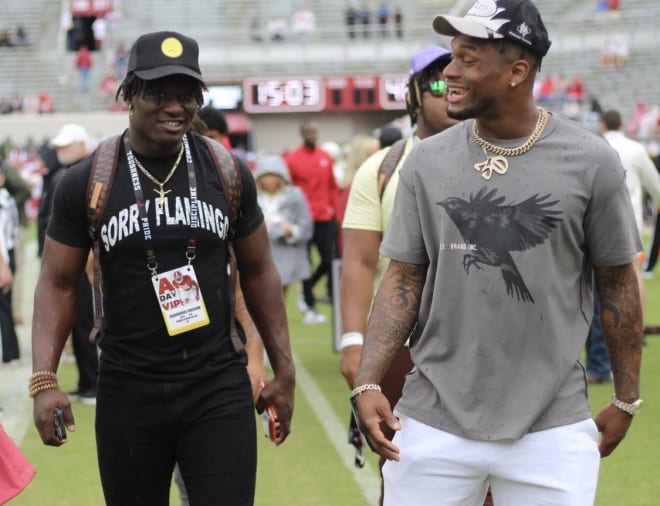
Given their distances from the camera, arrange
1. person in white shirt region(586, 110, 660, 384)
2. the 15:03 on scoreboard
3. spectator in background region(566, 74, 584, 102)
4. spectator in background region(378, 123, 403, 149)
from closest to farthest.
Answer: person in white shirt region(586, 110, 660, 384) → spectator in background region(378, 123, 403, 149) → spectator in background region(566, 74, 584, 102) → the 15:03 on scoreboard

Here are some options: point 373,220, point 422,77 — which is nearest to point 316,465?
point 373,220

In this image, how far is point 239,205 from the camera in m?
4.41

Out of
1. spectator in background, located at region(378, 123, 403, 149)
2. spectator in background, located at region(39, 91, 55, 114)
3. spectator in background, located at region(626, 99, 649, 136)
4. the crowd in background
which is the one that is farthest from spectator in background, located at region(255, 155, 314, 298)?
the crowd in background

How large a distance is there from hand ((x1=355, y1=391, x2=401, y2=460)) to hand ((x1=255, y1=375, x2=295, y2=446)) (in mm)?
834

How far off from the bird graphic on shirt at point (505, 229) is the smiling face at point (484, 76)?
0.24m

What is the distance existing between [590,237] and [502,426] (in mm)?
559

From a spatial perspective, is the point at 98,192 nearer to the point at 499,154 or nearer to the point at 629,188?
the point at 499,154

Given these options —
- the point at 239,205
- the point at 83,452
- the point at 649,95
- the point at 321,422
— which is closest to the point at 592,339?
the point at 321,422

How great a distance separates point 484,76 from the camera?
3.63m

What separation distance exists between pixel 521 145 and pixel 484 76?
21cm

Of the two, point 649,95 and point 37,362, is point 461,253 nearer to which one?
point 37,362

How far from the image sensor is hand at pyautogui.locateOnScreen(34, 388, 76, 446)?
4254 mm

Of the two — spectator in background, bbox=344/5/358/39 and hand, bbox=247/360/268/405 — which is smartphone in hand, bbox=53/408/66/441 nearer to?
hand, bbox=247/360/268/405

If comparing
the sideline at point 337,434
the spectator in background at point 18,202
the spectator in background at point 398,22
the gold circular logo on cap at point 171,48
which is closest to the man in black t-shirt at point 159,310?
the gold circular logo on cap at point 171,48
